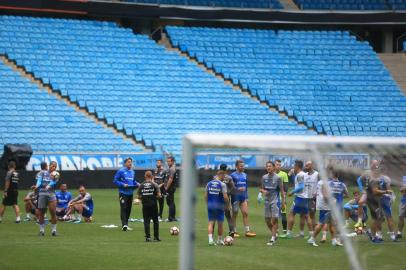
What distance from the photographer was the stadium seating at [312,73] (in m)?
52.7

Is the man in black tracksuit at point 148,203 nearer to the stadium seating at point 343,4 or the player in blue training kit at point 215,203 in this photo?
the player in blue training kit at point 215,203

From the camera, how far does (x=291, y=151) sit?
40.0 feet

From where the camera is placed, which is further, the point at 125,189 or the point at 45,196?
the point at 125,189

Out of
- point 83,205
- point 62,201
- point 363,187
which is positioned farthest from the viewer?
point 62,201

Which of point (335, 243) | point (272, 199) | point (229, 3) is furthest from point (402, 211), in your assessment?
point (229, 3)

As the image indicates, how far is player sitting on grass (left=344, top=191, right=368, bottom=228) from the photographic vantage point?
13.1 metres

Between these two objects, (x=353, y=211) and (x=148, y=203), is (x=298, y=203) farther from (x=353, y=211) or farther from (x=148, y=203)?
(x=148, y=203)

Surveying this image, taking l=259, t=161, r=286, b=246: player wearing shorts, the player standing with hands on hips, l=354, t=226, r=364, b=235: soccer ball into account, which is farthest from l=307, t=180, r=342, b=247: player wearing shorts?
the player standing with hands on hips

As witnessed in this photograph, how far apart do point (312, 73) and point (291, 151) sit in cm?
4375

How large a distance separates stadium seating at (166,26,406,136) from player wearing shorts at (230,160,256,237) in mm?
29860

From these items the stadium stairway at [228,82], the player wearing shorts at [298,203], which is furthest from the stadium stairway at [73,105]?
the player wearing shorts at [298,203]

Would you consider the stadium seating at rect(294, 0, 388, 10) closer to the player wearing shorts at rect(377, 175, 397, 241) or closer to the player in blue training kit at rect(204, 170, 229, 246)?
the player in blue training kit at rect(204, 170, 229, 246)

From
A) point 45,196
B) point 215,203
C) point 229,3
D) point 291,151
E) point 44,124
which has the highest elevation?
point 229,3

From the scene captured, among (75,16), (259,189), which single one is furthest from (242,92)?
(259,189)
